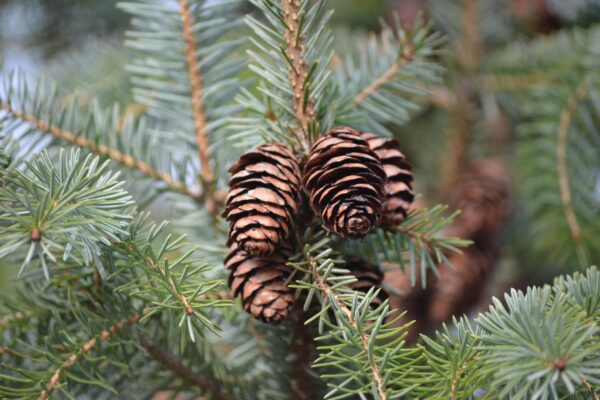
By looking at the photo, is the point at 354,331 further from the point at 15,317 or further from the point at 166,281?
the point at 15,317

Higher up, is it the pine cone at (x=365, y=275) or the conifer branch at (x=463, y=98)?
the conifer branch at (x=463, y=98)

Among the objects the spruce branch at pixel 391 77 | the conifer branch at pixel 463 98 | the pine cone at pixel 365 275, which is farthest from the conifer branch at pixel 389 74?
the conifer branch at pixel 463 98

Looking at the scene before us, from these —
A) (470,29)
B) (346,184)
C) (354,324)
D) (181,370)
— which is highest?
(470,29)

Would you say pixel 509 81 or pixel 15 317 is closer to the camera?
pixel 15 317

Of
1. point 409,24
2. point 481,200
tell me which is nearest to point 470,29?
point 409,24

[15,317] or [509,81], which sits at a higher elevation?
[509,81]

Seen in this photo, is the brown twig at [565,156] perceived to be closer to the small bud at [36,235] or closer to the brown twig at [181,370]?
the brown twig at [181,370]
